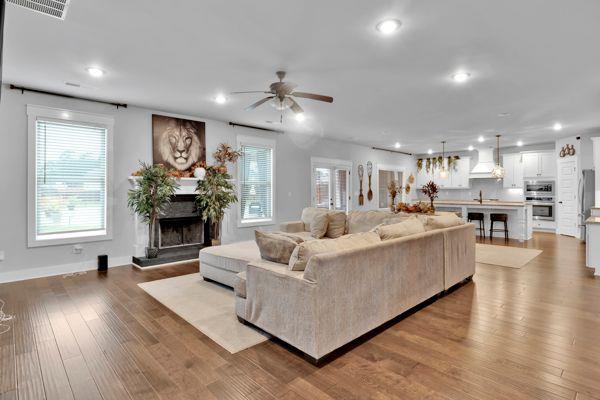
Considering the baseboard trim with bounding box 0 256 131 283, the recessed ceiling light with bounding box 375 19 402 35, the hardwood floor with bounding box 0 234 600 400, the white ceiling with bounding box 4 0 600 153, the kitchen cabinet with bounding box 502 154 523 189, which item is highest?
the white ceiling with bounding box 4 0 600 153

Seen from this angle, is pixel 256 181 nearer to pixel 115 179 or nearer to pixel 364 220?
pixel 115 179

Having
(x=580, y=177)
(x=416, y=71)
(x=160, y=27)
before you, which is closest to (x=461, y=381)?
(x=416, y=71)

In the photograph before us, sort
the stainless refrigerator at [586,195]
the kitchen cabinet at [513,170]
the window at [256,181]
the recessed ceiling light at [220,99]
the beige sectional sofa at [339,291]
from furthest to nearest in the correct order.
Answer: the kitchen cabinet at [513,170] < the stainless refrigerator at [586,195] < the window at [256,181] < the recessed ceiling light at [220,99] < the beige sectional sofa at [339,291]

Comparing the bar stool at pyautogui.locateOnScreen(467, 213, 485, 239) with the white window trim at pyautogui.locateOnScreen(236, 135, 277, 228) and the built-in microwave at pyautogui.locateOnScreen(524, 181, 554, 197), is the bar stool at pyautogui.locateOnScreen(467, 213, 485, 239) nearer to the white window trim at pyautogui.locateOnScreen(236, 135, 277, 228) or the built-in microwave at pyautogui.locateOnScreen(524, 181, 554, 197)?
the built-in microwave at pyautogui.locateOnScreen(524, 181, 554, 197)

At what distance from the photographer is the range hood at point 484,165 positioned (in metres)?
10.3

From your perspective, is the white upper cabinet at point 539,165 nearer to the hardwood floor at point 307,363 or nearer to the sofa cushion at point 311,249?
the hardwood floor at point 307,363

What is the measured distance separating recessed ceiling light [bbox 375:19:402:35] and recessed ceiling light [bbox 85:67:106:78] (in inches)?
132

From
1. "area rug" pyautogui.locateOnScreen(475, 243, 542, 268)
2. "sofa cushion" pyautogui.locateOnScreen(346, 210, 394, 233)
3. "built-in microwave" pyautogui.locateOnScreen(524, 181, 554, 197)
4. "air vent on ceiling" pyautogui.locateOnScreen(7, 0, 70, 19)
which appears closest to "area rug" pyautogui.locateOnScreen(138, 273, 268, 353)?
"sofa cushion" pyautogui.locateOnScreen(346, 210, 394, 233)

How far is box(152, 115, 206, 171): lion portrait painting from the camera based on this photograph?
229 inches

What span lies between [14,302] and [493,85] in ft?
22.0

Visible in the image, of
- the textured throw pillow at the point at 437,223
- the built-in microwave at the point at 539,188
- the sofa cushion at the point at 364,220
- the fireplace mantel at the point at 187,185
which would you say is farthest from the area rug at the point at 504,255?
the fireplace mantel at the point at 187,185

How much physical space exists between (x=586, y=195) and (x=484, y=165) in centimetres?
309

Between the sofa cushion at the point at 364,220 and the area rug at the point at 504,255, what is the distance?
88.8 inches

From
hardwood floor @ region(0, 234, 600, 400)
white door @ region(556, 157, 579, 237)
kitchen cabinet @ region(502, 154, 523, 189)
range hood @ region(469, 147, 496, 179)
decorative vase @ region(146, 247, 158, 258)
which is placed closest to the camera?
hardwood floor @ region(0, 234, 600, 400)
